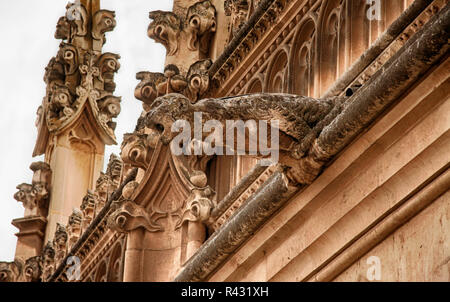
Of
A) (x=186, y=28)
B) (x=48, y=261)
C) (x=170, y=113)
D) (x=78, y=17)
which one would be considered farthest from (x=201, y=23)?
(x=78, y=17)

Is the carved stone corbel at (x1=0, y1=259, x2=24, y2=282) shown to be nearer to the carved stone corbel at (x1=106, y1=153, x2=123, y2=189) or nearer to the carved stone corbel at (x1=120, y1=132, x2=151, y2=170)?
the carved stone corbel at (x1=106, y1=153, x2=123, y2=189)

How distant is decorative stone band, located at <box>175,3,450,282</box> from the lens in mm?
7363

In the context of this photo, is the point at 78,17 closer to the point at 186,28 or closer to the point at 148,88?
the point at 186,28

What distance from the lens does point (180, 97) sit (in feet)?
28.2

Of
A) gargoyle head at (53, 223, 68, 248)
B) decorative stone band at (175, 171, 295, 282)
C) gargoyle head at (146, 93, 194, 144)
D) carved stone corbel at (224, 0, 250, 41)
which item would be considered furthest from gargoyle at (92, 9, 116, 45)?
gargoyle head at (146, 93, 194, 144)

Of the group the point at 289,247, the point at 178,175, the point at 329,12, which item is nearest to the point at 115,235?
the point at 178,175

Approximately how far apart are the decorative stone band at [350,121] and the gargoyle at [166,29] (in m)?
3.63

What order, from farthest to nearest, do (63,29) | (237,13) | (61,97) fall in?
1. (63,29)
2. (61,97)
3. (237,13)

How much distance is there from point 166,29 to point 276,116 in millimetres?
4852

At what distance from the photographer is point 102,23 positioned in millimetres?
20281

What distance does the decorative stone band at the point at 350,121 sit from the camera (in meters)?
7.36
